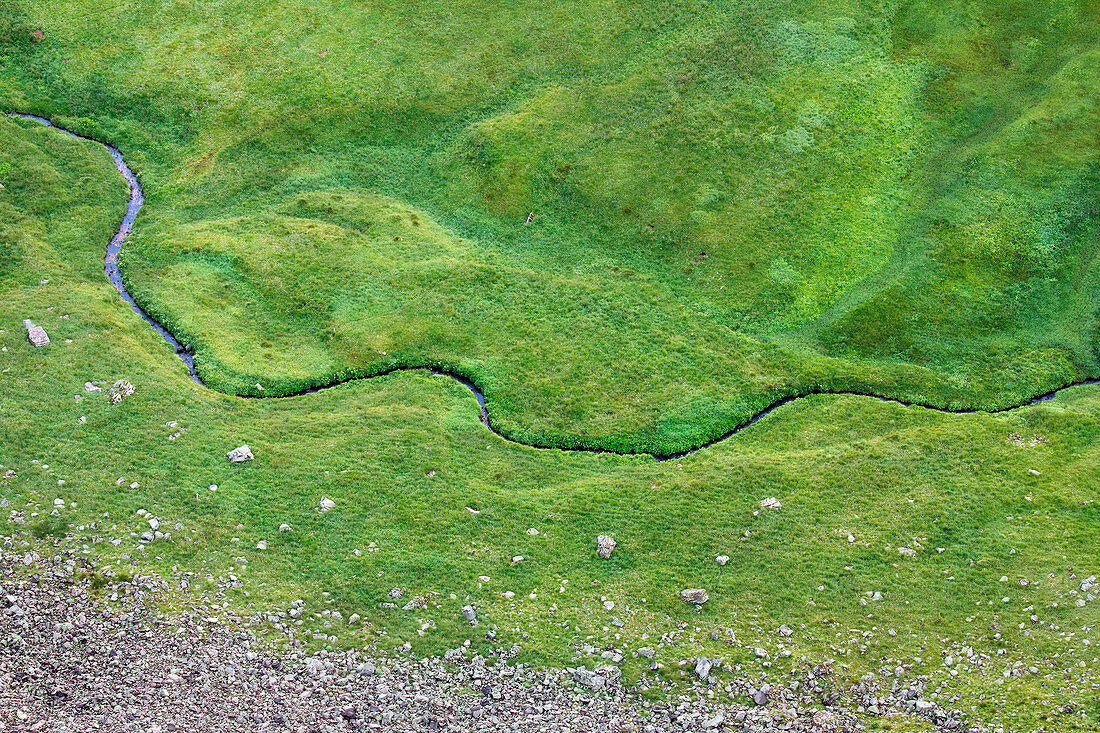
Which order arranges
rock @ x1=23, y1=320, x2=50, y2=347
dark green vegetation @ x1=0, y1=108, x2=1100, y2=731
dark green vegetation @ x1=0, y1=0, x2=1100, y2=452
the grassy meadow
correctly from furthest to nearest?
dark green vegetation @ x1=0, y1=0, x2=1100, y2=452
rock @ x1=23, y1=320, x2=50, y2=347
the grassy meadow
dark green vegetation @ x1=0, y1=108, x2=1100, y2=731

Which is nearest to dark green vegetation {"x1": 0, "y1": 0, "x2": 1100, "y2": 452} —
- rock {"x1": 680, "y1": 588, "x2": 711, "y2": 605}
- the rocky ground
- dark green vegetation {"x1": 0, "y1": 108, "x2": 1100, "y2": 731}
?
dark green vegetation {"x1": 0, "y1": 108, "x2": 1100, "y2": 731}

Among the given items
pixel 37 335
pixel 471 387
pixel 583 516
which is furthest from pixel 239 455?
pixel 583 516

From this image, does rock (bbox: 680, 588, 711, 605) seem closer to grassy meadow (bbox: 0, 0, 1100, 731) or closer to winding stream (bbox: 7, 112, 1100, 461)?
grassy meadow (bbox: 0, 0, 1100, 731)

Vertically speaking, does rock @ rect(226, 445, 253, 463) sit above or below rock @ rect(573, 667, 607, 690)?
below

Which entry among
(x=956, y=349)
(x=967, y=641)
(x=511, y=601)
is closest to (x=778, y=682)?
(x=967, y=641)

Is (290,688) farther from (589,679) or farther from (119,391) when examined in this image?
(119,391)

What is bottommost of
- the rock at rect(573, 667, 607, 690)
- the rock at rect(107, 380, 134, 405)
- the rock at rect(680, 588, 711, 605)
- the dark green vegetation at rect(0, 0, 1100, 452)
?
the rock at rect(107, 380, 134, 405)

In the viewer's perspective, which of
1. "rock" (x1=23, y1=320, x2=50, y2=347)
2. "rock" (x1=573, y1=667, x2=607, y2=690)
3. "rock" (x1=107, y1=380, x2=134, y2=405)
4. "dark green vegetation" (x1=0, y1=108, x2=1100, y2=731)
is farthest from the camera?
"rock" (x1=23, y1=320, x2=50, y2=347)
